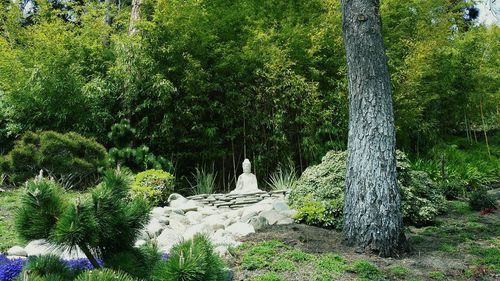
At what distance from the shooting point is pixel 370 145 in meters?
3.67

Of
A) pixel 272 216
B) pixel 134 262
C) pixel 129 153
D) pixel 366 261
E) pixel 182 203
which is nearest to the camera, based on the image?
pixel 134 262

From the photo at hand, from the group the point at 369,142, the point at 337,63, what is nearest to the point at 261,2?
the point at 337,63

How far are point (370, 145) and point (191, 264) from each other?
7.32 feet

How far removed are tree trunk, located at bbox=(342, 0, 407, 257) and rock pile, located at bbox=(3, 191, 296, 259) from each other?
92cm

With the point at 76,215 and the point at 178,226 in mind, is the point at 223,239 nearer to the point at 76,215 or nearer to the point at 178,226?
the point at 178,226

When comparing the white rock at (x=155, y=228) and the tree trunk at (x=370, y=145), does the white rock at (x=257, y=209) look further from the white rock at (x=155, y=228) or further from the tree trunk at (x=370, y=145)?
the tree trunk at (x=370, y=145)

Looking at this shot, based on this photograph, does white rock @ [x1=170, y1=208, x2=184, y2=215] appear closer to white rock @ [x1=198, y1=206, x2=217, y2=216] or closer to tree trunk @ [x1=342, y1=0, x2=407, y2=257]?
white rock @ [x1=198, y1=206, x2=217, y2=216]

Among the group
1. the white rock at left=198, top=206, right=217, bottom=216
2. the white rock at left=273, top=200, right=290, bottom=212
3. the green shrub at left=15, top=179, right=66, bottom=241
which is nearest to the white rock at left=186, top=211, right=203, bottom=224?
the white rock at left=198, top=206, right=217, bottom=216

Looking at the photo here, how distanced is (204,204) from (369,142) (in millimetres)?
3064

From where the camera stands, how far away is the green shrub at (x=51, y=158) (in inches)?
239

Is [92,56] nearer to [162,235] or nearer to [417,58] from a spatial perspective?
[162,235]

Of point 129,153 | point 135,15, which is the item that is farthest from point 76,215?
point 135,15

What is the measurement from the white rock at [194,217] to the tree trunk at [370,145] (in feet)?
6.20

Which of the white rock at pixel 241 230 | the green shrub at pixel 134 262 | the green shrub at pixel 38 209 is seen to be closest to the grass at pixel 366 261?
the white rock at pixel 241 230
